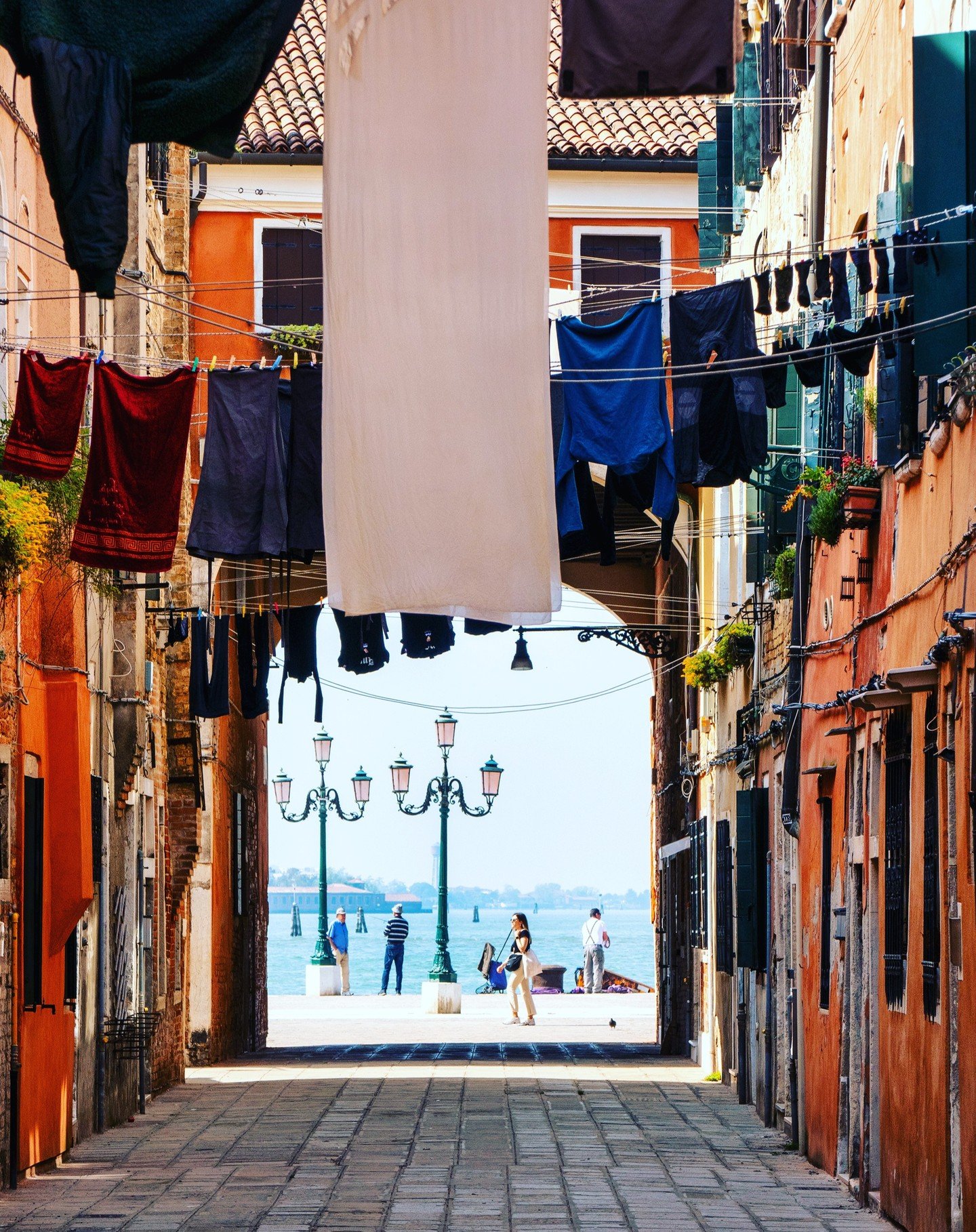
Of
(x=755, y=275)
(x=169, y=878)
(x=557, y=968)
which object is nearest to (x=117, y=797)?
(x=169, y=878)

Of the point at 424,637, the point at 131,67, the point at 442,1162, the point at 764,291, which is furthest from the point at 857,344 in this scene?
the point at 424,637

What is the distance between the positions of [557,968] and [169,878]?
85.8ft

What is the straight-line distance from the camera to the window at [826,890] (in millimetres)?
14938

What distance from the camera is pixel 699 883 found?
922 inches

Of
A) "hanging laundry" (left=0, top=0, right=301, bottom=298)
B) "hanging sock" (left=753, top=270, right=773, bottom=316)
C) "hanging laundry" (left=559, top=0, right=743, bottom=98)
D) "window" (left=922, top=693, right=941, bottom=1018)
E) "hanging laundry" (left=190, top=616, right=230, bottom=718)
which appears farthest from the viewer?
"hanging laundry" (left=190, top=616, right=230, bottom=718)

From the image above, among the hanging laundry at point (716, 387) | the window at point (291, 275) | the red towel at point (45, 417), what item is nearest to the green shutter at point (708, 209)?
the window at point (291, 275)

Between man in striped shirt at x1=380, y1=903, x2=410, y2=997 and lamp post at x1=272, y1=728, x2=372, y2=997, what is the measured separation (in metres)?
1.09

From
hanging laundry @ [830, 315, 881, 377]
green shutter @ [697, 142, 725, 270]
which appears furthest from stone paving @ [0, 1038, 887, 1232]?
green shutter @ [697, 142, 725, 270]

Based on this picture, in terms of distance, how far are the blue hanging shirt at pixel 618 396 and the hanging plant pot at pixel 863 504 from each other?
1.13 metres

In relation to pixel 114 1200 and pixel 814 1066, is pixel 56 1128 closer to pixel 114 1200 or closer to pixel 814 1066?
pixel 114 1200

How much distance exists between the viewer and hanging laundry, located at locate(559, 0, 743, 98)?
27.1 feet

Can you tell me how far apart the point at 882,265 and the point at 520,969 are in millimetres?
19249

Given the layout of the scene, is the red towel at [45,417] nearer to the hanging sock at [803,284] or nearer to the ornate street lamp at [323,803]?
the hanging sock at [803,284]

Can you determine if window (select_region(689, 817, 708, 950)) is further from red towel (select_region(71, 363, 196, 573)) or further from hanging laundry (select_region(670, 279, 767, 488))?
red towel (select_region(71, 363, 196, 573))
